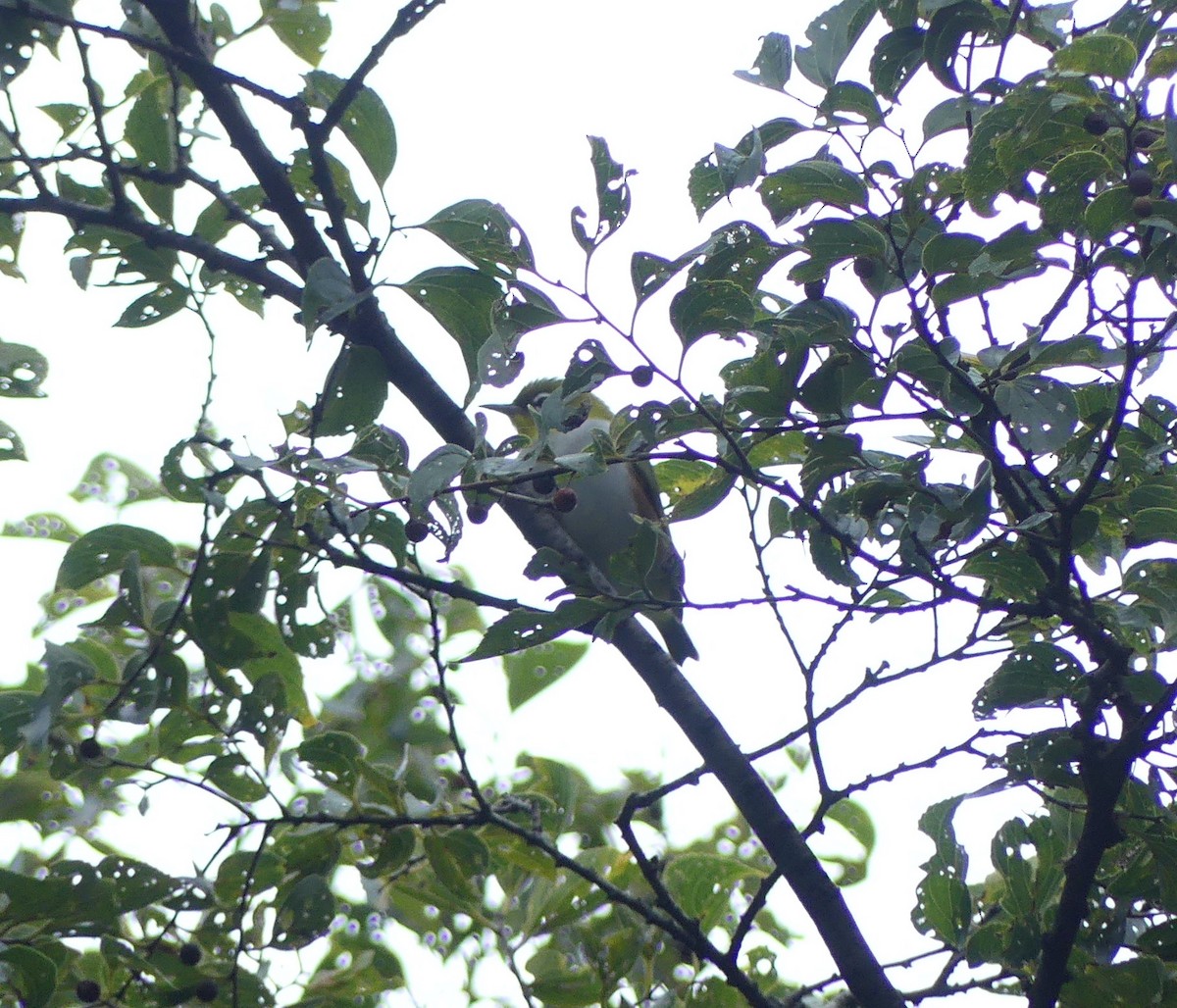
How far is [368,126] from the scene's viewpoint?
2.31 meters

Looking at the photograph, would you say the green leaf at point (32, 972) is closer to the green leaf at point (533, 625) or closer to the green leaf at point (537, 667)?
the green leaf at point (533, 625)

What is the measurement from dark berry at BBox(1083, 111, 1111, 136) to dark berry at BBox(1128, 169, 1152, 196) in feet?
0.41

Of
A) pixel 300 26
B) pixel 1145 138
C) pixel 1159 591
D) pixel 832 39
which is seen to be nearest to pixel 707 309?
pixel 832 39

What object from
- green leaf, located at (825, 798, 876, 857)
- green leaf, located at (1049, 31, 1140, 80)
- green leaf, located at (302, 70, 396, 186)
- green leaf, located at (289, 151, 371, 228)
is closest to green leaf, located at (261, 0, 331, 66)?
green leaf, located at (289, 151, 371, 228)

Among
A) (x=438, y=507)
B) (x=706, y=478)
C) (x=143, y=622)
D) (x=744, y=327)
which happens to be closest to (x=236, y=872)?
(x=143, y=622)

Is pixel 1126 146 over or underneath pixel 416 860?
over

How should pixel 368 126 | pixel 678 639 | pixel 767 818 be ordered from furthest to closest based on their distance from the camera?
pixel 678 639 → pixel 767 818 → pixel 368 126

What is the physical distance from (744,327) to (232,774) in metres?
1.48

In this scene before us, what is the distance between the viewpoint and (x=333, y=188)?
2.33 meters

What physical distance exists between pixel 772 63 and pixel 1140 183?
2.24 feet

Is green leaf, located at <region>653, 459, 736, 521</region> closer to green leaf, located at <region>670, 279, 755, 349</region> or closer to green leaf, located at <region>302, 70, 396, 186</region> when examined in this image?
green leaf, located at <region>670, 279, 755, 349</region>

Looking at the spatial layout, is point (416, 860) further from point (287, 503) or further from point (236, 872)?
point (287, 503)

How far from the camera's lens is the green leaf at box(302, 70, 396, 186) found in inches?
90.6

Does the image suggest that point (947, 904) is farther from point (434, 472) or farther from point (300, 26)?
point (300, 26)
